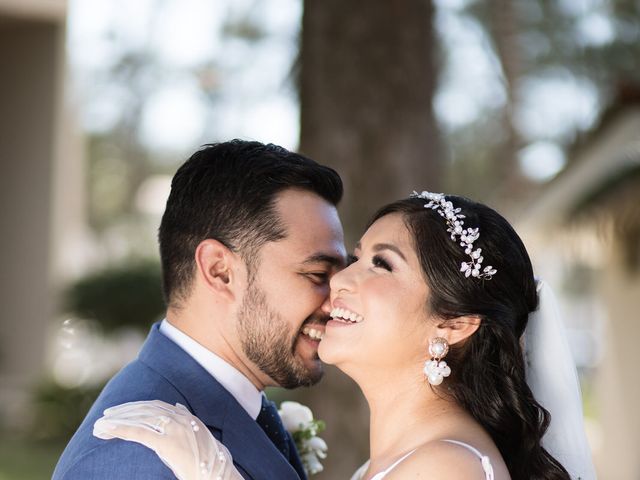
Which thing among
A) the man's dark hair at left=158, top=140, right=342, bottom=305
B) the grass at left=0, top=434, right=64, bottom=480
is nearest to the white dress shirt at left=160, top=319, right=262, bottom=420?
the man's dark hair at left=158, top=140, right=342, bottom=305

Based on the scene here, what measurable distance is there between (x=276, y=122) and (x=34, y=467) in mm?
21162

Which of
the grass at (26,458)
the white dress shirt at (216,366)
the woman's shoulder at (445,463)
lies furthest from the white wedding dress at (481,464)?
the grass at (26,458)

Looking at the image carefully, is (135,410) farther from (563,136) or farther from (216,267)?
(563,136)

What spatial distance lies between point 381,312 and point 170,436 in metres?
0.69

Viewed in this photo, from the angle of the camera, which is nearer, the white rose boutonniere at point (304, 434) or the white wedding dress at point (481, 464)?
the white wedding dress at point (481, 464)

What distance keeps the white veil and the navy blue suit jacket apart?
77 centimetres

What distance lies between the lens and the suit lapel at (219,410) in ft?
8.60

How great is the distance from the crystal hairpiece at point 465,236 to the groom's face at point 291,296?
13.9 inches

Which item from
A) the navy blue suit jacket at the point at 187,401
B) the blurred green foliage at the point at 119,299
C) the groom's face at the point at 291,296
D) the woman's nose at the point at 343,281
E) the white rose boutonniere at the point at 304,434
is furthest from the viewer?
the blurred green foliage at the point at 119,299

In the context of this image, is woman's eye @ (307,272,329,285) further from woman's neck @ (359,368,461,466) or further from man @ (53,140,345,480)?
woman's neck @ (359,368,461,466)

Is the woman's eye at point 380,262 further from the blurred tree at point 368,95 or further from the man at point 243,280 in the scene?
the blurred tree at point 368,95

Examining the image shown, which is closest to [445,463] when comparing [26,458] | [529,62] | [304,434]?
[304,434]

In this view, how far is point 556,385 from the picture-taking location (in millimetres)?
2924

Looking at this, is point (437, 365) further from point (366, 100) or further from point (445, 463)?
point (366, 100)
